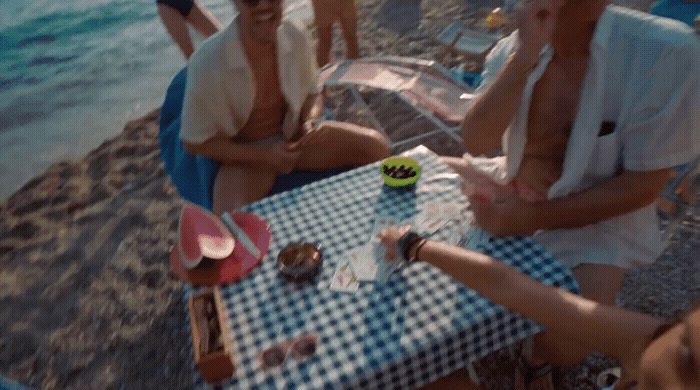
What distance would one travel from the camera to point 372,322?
5.70 feet

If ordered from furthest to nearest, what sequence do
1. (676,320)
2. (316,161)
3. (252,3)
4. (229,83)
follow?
(316,161) → (229,83) → (252,3) → (676,320)

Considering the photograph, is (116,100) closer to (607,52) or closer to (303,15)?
(303,15)

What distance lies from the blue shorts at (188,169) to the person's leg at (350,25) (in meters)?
2.56

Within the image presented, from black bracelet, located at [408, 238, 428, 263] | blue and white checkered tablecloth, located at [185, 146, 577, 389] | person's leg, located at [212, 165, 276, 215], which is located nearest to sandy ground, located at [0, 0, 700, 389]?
blue and white checkered tablecloth, located at [185, 146, 577, 389]

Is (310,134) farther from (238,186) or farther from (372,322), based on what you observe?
(372,322)

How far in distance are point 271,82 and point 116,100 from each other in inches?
223

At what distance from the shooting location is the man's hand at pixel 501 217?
201 centimetres

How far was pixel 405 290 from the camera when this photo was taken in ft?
6.05

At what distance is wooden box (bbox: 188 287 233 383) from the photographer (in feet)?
5.11

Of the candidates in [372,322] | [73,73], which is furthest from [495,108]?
[73,73]

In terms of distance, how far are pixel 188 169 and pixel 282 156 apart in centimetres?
84

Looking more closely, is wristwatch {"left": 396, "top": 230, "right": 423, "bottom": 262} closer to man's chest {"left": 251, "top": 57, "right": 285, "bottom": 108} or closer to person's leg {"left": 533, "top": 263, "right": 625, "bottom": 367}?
person's leg {"left": 533, "top": 263, "right": 625, "bottom": 367}

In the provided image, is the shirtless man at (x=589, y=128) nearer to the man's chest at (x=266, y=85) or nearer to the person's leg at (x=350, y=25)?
the man's chest at (x=266, y=85)

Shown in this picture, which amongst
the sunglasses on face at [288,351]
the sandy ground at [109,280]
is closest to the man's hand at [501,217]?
the sunglasses on face at [288,351]
